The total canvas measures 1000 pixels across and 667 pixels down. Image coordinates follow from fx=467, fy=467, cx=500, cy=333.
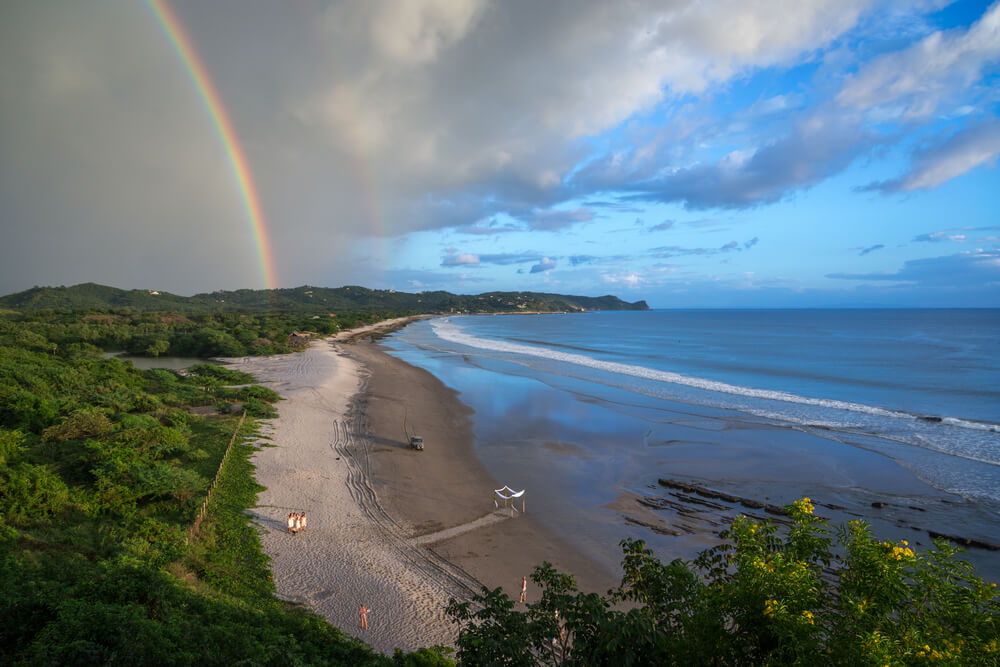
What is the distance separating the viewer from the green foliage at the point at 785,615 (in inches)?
162

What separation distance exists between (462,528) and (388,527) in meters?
2.57

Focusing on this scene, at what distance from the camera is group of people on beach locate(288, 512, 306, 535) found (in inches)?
603

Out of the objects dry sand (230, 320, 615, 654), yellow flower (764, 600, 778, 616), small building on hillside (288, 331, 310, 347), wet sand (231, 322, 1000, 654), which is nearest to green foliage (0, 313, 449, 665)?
dry sand (230, 320, 615, 654)

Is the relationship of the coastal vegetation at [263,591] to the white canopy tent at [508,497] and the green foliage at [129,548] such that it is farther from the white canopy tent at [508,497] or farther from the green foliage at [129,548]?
the white canopy tent at [508,497]

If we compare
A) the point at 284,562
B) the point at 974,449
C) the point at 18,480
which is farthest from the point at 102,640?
the point at 974,449

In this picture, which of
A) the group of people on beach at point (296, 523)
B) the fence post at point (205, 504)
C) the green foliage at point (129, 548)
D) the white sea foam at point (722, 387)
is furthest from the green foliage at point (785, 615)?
the white sea foam at point (722, 387)

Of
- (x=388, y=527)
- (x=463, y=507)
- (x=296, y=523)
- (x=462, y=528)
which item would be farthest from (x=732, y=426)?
(x=296, y=523)

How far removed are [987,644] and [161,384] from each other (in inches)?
1654

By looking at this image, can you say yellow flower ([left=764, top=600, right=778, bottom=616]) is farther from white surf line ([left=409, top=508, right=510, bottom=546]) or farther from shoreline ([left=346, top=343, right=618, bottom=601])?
white surf line ([left=409, top=508, right=510, bottom=546])

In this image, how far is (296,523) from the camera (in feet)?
50.6

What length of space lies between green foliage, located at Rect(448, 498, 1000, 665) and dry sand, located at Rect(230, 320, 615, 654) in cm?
690

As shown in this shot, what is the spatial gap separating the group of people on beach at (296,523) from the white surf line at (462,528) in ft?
12.1

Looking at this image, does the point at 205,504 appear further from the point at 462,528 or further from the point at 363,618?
the point at 462,528

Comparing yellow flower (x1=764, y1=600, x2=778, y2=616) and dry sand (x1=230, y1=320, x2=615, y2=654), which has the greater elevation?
yellow flower (x1=764, y1=600, x2=778, y2=616)
